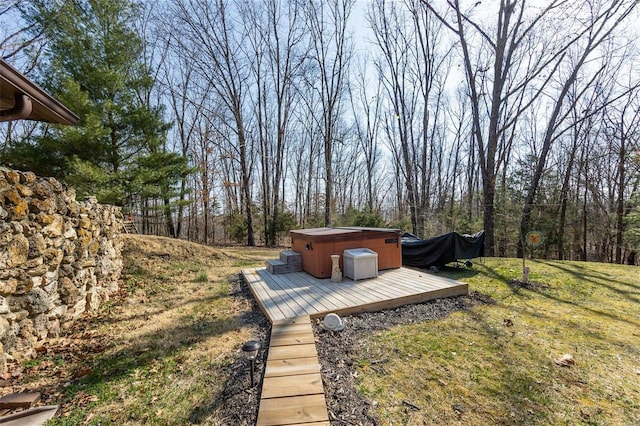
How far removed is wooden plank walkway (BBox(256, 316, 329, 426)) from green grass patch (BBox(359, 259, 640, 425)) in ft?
1.42

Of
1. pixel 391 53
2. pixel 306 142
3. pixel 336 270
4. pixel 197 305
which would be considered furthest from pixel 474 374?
pixel 306 142

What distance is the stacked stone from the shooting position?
8.64ft

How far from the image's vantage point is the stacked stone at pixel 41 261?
2.63 meters

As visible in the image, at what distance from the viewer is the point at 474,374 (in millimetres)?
2354

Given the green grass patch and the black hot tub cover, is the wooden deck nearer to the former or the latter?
the green grass patch

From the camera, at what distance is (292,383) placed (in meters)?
2.15

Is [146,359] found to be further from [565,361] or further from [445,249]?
[445,249]

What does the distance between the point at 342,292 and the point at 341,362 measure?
1725mm

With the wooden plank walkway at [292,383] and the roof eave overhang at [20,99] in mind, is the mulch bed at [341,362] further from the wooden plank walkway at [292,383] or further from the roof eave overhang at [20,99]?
the roof eave overhang at [20,99]

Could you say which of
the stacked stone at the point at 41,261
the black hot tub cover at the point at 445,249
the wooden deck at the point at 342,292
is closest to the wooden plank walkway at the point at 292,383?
the wooden deck at the point at 342,292

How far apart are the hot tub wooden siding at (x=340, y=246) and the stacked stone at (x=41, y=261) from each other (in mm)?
3559

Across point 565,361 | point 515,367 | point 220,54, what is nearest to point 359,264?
point 515,367

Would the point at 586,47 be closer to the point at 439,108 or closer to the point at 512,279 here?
the point at 439,108

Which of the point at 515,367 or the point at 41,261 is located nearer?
A: the point at 515,367
